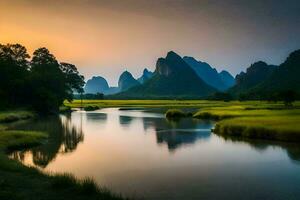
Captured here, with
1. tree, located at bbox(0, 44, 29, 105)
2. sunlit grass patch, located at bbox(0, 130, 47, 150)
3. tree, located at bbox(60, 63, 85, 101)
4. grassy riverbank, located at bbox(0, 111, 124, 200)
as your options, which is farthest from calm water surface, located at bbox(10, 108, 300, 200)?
tree, located at bbox(60, 63, 85, 101)

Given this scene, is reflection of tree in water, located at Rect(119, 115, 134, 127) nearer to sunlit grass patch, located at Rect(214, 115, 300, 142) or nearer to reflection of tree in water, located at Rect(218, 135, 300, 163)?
sunlit grass patch, located at Rect(214, 115, 300, 142)

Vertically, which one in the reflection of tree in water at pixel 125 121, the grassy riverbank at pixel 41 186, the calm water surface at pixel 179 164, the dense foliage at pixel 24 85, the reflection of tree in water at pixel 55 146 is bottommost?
the calm water surface at pixel 179 164

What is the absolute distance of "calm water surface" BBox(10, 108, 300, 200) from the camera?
2009 cm

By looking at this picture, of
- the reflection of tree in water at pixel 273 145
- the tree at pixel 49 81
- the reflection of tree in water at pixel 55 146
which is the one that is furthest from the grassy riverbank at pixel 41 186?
the tree at pixel 49 81

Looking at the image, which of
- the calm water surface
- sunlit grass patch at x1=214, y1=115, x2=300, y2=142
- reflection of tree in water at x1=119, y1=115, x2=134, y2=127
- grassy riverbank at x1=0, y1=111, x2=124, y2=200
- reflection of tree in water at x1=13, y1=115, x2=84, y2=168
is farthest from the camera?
reflection of tree in water at x1=119, y1=115, x2=134, y2=127

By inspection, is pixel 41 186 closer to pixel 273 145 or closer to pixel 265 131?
pixel 273 145

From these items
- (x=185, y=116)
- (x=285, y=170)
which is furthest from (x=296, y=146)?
(x=185, y=116)

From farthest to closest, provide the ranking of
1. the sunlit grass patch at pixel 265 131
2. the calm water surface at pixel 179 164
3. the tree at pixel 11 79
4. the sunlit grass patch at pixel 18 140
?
the tree at pixel 11 79 < the sunlit grass patch at pixel 265 131 < the sunlit grass patch at pixel 18 140 < the calm water surface at pixel 179 164

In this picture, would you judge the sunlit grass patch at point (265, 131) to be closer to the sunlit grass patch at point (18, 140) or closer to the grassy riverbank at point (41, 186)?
the sunlit grass patch at point (18, 140)

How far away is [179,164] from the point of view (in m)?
27.8

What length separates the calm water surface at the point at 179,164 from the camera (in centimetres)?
2009

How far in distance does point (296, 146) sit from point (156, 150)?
12373 mm

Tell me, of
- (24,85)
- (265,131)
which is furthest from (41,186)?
(24,85)

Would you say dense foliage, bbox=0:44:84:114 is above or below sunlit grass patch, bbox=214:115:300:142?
above
